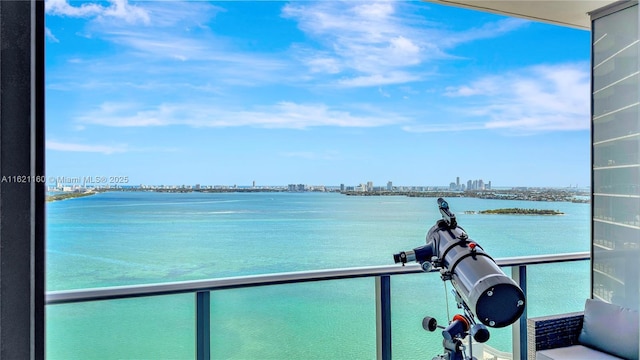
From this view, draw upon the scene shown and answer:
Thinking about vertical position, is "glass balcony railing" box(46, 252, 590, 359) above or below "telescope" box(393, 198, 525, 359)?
below

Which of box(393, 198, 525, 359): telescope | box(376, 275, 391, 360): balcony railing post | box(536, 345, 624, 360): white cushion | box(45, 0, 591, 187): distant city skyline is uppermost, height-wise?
box(45, 0, 591, 187): distant city skyline

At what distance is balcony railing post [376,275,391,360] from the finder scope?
0.87 m

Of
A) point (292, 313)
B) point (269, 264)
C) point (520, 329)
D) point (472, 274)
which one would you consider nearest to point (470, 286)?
point (472, 274)

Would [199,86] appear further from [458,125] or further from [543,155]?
[543,155]

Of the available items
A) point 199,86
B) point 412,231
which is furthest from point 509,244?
point 199,86

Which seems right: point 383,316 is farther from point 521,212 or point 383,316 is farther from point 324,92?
point 324,92

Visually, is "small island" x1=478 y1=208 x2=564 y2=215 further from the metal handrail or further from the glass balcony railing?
the metal handrail

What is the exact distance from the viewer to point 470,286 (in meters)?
1.18

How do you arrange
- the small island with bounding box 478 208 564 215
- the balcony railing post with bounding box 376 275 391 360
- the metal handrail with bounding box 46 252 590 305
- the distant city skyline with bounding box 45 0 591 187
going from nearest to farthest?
the metal handrail with bounding box 46 252 590 305 → the balcony railing post with bounding box 376 275 391 360 → the small island with bounding box 478 208 564 215 → the distant city skyline with bounding box 45 0 591 187

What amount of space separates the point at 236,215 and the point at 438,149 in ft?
18.3

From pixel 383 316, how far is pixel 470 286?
1.22 metres

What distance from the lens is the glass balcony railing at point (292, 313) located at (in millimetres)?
2045

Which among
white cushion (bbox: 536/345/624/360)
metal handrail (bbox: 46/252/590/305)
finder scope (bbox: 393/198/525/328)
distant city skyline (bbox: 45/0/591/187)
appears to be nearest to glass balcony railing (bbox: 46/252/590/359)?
metal handrail (bbox: 46/252/590/305)

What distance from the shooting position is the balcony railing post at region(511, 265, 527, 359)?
8.38 ft
